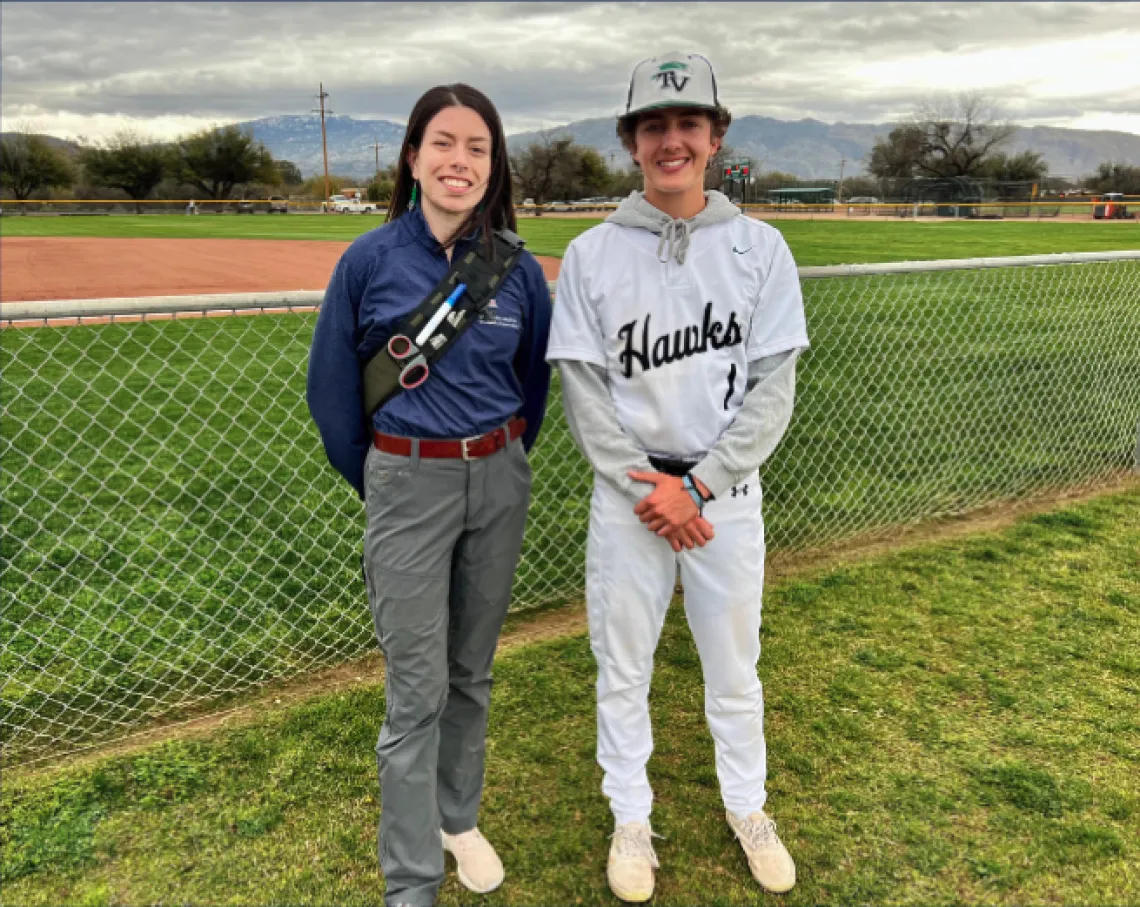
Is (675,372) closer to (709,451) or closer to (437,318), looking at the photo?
(709,451)

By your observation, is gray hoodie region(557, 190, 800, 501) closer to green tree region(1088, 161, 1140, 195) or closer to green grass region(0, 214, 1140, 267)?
green grass region(0, 214, 1140, 267)

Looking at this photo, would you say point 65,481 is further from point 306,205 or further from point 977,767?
point 306,205

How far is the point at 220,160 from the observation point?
65250 mm

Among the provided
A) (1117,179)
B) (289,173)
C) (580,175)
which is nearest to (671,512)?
(1117,179)

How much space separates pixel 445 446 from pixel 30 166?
69547 millimetres

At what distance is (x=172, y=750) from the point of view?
2771mm

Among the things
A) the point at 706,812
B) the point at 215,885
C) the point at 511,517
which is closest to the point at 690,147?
the point at 511,517

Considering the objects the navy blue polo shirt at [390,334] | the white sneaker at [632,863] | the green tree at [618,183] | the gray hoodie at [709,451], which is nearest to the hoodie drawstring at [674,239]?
the gray hoodie at [709,451]

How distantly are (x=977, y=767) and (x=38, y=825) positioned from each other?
285 cm

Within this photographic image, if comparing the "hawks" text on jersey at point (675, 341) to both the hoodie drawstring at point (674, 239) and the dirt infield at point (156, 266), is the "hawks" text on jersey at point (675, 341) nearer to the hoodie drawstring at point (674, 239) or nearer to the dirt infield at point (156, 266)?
the hoodie drawstring at point (674, 239)

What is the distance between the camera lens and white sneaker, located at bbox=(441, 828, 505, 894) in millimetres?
2236

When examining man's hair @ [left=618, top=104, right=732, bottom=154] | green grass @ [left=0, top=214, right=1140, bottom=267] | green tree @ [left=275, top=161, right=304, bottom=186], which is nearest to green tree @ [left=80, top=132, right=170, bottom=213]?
green tree @ [left=275, top=161, right=304, bottom=186]

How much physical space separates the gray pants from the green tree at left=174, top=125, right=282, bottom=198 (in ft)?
235

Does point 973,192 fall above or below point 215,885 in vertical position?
above
